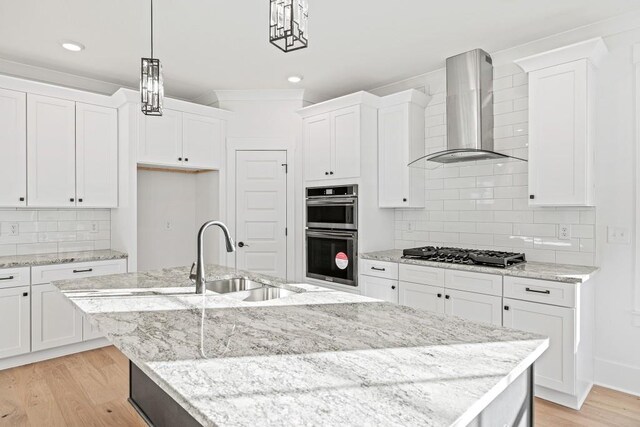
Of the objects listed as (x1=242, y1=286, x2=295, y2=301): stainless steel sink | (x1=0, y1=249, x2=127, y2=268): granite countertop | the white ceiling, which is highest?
the white ceiling

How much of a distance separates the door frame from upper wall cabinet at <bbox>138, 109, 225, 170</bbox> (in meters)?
0.14

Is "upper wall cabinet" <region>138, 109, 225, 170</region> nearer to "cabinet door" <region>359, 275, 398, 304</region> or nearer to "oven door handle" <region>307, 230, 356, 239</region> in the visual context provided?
"oven door handle" <region>307, 230, 356, 239</region>

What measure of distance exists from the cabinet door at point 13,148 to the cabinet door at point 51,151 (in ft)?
0.13

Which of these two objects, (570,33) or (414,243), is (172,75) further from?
(570,33)

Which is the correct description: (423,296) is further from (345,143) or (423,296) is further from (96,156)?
(96,156)

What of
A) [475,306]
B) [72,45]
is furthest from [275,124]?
[475,306]

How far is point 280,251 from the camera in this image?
4590 millimetres

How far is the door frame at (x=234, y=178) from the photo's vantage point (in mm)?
4570

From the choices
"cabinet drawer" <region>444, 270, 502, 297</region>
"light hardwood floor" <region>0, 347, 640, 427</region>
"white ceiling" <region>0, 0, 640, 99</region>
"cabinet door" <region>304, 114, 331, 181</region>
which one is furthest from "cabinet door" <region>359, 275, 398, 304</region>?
"white ceiling" <region>0, 0, 640, 99</region>

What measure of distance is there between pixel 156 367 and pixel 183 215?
4.04 m

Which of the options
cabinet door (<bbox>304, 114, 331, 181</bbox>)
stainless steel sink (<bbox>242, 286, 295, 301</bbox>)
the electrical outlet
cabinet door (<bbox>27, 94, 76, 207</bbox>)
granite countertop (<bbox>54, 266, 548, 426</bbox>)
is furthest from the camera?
cabinet door (<bbox>304, 114, 331, 181</bbox>)

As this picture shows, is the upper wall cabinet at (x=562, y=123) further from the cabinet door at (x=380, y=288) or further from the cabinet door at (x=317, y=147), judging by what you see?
the cabinet door at (x=317, y=147)

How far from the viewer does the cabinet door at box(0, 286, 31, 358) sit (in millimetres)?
3238

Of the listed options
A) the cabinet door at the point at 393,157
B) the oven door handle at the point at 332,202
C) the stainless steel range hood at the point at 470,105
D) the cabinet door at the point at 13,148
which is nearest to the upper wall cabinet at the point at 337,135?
the cabinet door at the point at 393,157
